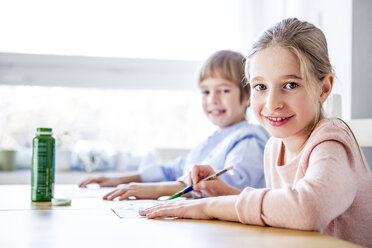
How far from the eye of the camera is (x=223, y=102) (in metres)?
1.78

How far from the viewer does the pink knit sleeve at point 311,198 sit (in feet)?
2.48

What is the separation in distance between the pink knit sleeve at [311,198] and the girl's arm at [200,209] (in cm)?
4

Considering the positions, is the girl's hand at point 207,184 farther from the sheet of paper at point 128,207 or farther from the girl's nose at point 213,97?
the girl's nose at point 213,97

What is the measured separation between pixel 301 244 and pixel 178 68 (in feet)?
6.22

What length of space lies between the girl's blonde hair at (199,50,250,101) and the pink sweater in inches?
30.5

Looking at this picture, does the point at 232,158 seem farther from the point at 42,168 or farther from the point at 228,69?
the point at 42,168

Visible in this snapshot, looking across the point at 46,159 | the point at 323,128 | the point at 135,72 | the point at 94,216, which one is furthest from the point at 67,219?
the point at 135,72

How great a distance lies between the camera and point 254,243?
0.66 meters

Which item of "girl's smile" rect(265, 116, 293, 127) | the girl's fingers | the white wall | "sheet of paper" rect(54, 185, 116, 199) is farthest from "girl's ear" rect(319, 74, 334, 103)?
the white wall

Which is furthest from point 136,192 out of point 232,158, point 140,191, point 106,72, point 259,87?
point 106,72

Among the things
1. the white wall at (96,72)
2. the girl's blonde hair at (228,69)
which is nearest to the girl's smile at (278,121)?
the girl's blonde hair at (228,69)

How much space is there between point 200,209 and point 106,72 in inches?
64.6

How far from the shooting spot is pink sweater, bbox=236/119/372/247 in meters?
0.76

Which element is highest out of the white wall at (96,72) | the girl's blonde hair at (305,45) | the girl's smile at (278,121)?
the white wall at (96,72)
